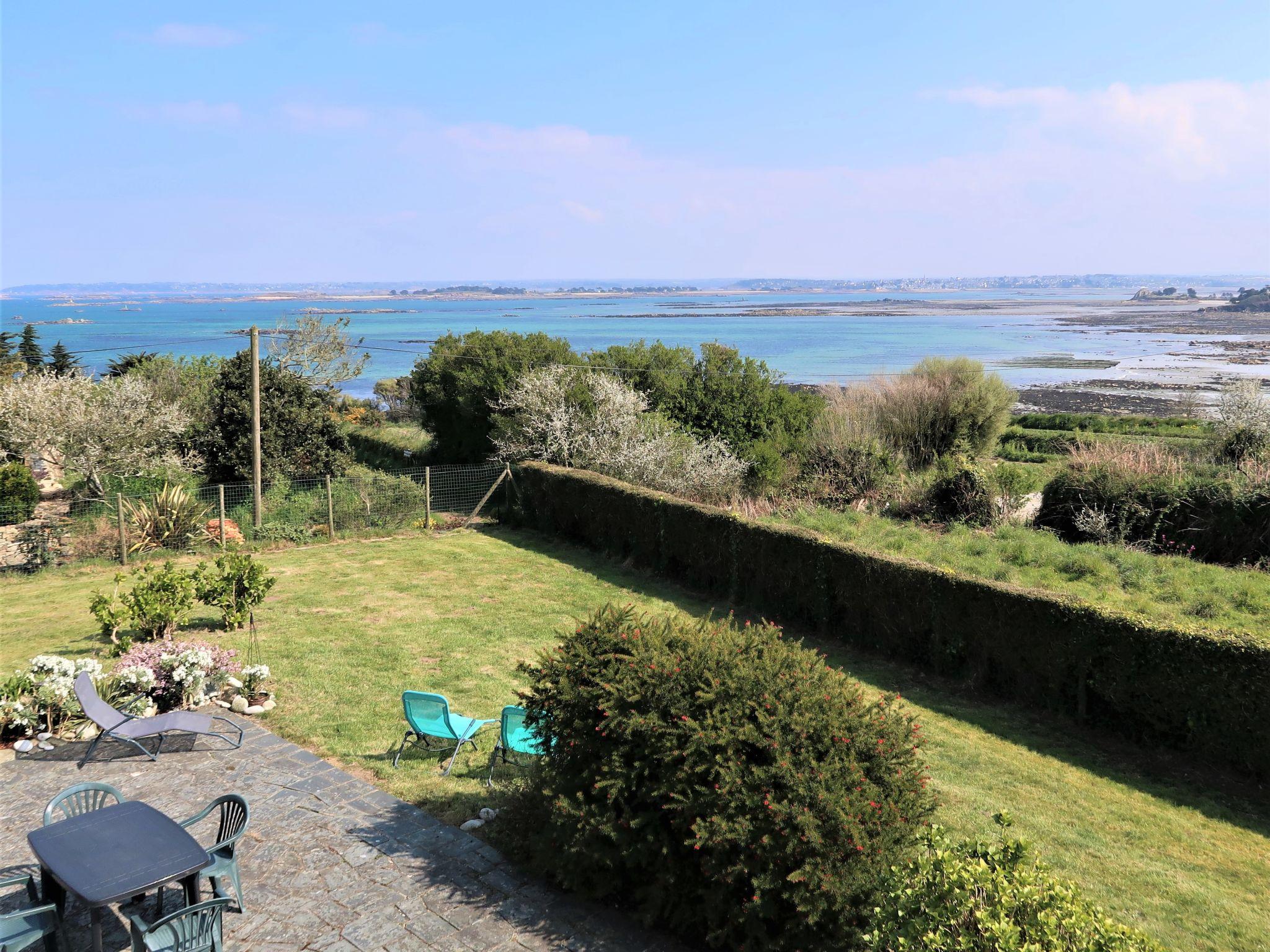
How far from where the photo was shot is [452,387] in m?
31.9

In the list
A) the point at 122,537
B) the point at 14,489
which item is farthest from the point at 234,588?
the point at 14,489

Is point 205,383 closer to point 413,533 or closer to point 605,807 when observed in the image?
point 413,533

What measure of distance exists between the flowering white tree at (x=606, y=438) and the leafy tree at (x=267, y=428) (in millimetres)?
5079

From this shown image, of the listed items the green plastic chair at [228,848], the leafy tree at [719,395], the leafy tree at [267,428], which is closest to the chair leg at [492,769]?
the green plastic chair at [228,848]

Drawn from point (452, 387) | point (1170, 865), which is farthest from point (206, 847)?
point (452, 387)

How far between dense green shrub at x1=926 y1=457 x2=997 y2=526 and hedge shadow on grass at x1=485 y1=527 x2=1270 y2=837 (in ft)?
21.6

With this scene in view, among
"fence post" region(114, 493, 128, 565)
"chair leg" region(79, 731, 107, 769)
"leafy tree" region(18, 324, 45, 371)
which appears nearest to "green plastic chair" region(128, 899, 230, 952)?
"chair leg" region(79, 731, 107, 769)

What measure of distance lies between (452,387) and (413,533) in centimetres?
1253

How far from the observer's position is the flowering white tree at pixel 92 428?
70.3 feet

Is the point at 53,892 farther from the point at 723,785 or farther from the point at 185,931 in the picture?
the point at 723,785

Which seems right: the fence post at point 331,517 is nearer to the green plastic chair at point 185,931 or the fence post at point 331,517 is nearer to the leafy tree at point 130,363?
the green plastic chair at point 185,931

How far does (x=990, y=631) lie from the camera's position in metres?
11.3

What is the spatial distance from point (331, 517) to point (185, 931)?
50.6ft

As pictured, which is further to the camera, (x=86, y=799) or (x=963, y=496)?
(x=963, y=496)
